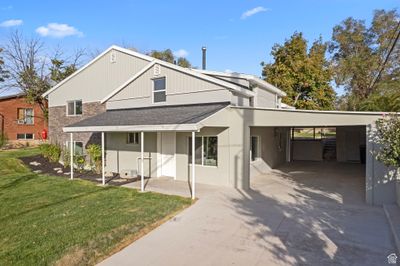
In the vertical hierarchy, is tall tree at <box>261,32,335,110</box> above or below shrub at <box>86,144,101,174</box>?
above

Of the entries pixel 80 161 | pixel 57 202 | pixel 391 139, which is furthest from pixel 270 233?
pixel 80 161

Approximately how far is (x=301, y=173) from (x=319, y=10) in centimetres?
801

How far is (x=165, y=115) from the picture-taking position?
12.0m

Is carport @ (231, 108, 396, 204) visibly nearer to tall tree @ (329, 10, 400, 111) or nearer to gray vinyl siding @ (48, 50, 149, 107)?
gray vinyl siding @ (48, 50, 149, 107)

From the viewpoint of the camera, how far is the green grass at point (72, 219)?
238 inches

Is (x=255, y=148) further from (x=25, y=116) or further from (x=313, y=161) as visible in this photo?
(x=25, y=116)

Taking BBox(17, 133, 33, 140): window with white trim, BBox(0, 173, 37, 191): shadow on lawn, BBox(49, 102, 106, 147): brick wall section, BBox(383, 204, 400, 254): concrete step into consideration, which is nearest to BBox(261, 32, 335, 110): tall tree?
BBox(49, 102, 106, 147): brick wall section

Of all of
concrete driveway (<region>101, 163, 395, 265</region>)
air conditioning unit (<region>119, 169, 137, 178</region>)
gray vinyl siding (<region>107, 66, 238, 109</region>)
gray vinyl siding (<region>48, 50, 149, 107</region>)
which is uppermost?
gray vinyl siding (<region>48, 50, 149, 107</region>)

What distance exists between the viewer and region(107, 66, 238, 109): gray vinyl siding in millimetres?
12219

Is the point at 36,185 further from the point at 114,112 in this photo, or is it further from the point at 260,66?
the point at 260,66

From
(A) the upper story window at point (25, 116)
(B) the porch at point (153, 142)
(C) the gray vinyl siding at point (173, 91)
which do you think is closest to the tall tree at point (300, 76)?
(C) the gray vinyl siding at point (173, 91)

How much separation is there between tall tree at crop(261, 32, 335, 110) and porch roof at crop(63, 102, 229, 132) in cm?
1544

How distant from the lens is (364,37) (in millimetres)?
35406

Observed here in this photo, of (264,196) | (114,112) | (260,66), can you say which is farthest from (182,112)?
(260,66)
